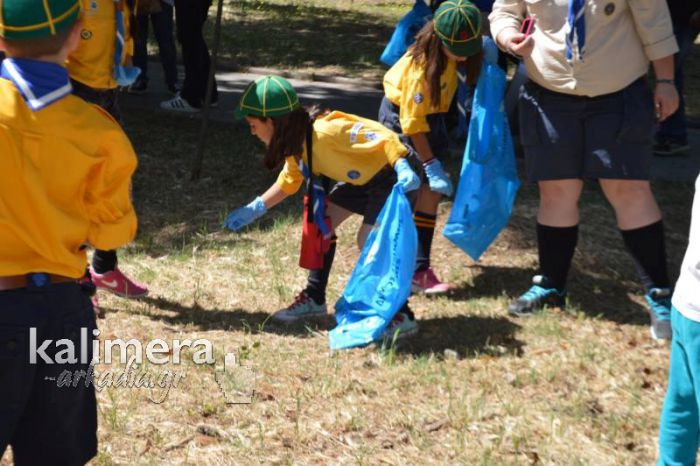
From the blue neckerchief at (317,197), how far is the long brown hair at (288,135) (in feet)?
0.34

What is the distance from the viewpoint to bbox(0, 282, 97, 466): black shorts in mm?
2674

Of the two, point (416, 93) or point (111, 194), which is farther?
point (416, 93)

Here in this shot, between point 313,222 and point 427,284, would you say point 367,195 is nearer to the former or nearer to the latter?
point 313,222

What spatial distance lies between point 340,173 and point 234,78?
6682 mm

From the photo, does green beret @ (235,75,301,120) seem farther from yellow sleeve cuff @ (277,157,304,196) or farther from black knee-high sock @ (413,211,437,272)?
black knee-high sock @ (413,211,437,272)

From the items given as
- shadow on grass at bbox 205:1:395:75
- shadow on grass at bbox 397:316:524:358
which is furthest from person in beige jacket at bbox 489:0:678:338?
shadow on grass at bbox 205:1:395:75

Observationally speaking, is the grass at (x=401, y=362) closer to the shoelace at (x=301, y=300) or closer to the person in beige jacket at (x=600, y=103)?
the shoelace at (x=301, y=300)

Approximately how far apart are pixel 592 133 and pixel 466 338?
3.47ft

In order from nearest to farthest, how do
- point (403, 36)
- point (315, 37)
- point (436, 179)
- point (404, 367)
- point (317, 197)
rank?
point (404, 367)
point (317, 197)
point (436, 179)
point (403, 36)
point (315, 37)

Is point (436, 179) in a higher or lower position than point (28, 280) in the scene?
lower

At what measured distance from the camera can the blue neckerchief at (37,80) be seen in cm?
269

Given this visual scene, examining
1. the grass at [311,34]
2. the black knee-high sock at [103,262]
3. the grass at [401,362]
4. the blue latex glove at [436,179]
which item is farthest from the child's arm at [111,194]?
the grass at [311,34]

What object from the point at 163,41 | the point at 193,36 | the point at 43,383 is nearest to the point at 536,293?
the point at 43,383

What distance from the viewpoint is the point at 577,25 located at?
4605mm
